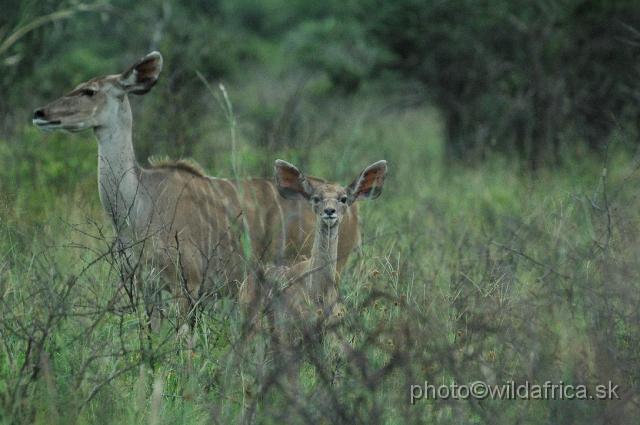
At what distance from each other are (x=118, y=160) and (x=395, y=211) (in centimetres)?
244

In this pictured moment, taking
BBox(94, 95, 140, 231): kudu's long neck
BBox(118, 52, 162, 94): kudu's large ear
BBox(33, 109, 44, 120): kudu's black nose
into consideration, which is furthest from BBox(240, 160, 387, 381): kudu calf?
BBox(33, 109, 44, 120): kudu's black nose

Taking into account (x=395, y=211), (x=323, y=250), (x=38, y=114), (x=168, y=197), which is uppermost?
(x=38, y=114)

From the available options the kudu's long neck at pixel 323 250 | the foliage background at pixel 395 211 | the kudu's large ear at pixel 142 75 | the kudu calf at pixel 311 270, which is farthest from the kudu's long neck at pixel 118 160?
the kudu's long neck at pixel 323 250

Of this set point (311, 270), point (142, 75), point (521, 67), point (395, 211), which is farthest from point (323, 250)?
point (521, 67)

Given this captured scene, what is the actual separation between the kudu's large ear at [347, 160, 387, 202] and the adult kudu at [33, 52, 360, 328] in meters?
0.56

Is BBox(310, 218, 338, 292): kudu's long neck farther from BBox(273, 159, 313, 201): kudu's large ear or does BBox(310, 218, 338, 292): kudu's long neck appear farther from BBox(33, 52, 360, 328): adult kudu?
BBox(33, 52, 360, 328): adult kudu

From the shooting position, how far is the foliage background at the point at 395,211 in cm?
338

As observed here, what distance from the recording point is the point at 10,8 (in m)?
9.23

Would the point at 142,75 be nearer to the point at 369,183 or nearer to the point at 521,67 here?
the point at 369,183

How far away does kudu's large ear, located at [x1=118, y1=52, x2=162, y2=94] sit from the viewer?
5312 mm

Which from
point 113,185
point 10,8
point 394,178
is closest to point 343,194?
point 113,185

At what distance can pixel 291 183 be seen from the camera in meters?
4.61

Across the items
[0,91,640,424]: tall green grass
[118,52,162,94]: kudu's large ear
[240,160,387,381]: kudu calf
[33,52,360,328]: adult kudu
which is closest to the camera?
[0,91,640,424]: tall green grass

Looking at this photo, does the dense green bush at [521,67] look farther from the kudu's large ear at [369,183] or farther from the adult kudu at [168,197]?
the kudu's large ear at [369,183]
